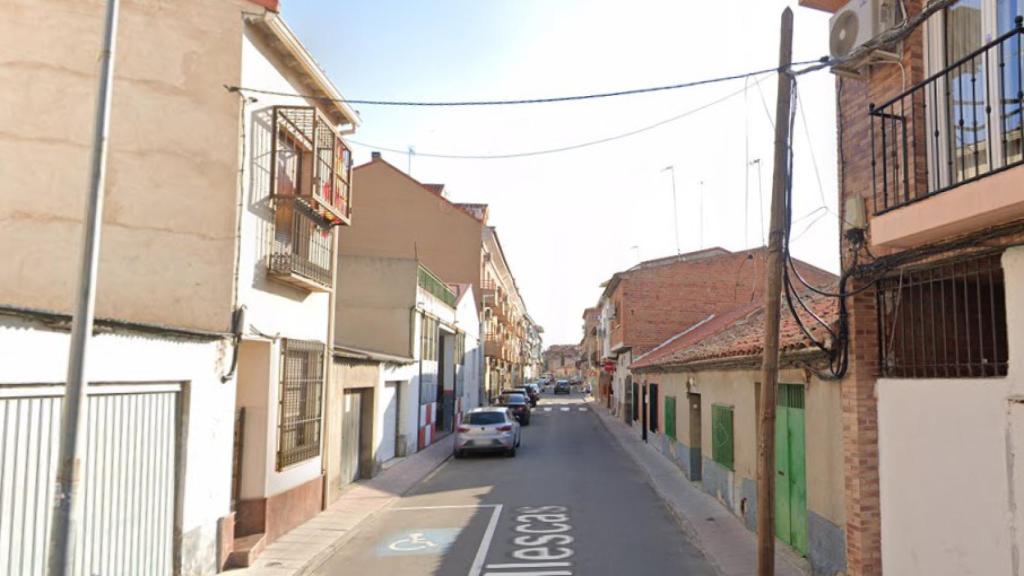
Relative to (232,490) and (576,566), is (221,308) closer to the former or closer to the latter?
(232,490)

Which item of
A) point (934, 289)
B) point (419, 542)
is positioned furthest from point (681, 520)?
point (934, 289)

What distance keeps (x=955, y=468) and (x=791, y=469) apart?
413 cm

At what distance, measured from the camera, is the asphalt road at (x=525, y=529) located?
30.4 ft

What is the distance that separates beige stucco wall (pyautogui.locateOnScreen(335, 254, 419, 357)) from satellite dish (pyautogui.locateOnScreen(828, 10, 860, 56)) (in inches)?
614

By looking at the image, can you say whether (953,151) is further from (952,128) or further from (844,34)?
(844,34)

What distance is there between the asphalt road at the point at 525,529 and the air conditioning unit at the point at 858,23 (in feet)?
20.3

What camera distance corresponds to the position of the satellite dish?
7177mm

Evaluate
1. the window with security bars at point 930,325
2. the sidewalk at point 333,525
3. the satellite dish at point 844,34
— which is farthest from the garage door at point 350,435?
the satellite dish at point 844,34

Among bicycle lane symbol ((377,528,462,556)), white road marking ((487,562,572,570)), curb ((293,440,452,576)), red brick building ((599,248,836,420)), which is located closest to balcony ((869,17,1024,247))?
white road marking ((487,562,572,570))

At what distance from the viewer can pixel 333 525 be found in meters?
11.6

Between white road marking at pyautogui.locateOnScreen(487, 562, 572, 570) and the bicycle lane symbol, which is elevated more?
white road marking at pyautogui.locateOnScreen(487, 562, 572, 570)

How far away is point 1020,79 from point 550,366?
Answer: 177658 mm

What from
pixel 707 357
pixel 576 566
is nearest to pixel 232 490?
pixel 576 566

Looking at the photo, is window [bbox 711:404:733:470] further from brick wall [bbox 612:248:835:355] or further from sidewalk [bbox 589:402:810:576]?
brick wall [bbox 612:248:835:355]
